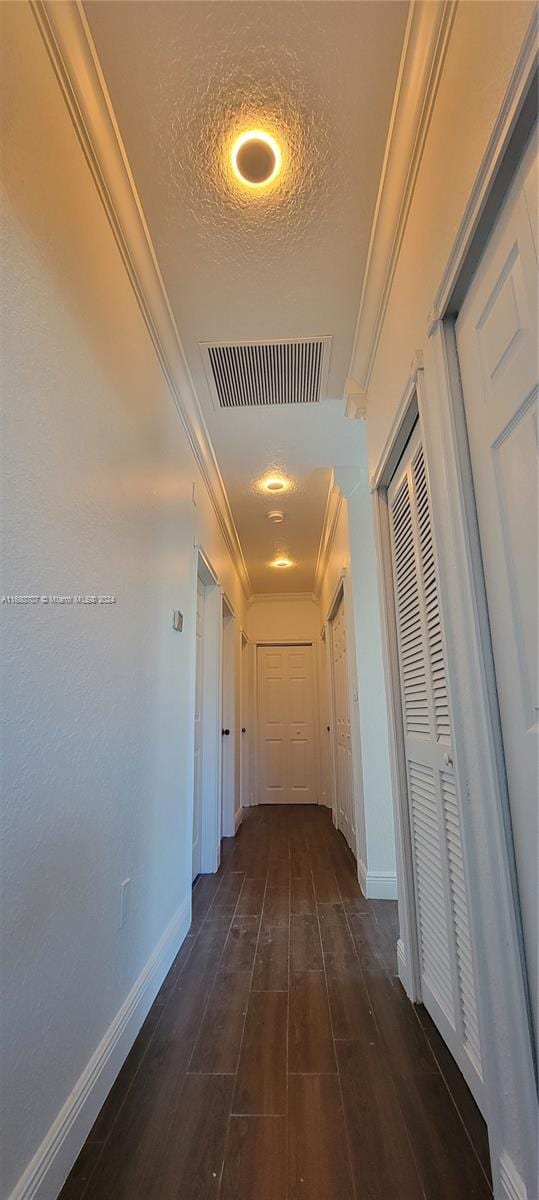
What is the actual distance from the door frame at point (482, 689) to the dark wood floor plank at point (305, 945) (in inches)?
42.7

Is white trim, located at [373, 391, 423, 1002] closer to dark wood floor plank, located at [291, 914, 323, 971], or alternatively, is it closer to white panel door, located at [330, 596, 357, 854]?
dark wood floor plank, located at [291, 914, 323, 971]

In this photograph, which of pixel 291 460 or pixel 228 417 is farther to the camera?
pixel 291 460

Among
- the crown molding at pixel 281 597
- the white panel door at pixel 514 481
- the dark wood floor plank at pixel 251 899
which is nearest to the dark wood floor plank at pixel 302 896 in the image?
the dark wood floor plank at pixel 251 899

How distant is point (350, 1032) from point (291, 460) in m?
2.79

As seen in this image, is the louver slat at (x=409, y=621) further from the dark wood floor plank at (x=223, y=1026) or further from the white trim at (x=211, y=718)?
the white trim at (x=211, y=718)

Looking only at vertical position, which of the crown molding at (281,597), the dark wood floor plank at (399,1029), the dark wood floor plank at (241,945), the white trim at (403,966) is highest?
the crown molding at (281,597)

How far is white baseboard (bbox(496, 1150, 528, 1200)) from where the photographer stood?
851mm

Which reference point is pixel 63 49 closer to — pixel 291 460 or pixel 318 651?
pixel 291 460

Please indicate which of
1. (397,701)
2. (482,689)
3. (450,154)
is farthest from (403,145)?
(397,701)

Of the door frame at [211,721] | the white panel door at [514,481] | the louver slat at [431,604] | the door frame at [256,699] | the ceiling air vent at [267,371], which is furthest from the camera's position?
the door frame at [256,699]

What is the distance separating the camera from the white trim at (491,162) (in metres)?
0.70

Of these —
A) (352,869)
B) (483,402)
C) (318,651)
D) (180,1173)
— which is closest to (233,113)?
(483,402)

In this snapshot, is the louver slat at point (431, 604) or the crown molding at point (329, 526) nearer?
the louver slat at point (431, 604)

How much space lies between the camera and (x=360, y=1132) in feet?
3.79
